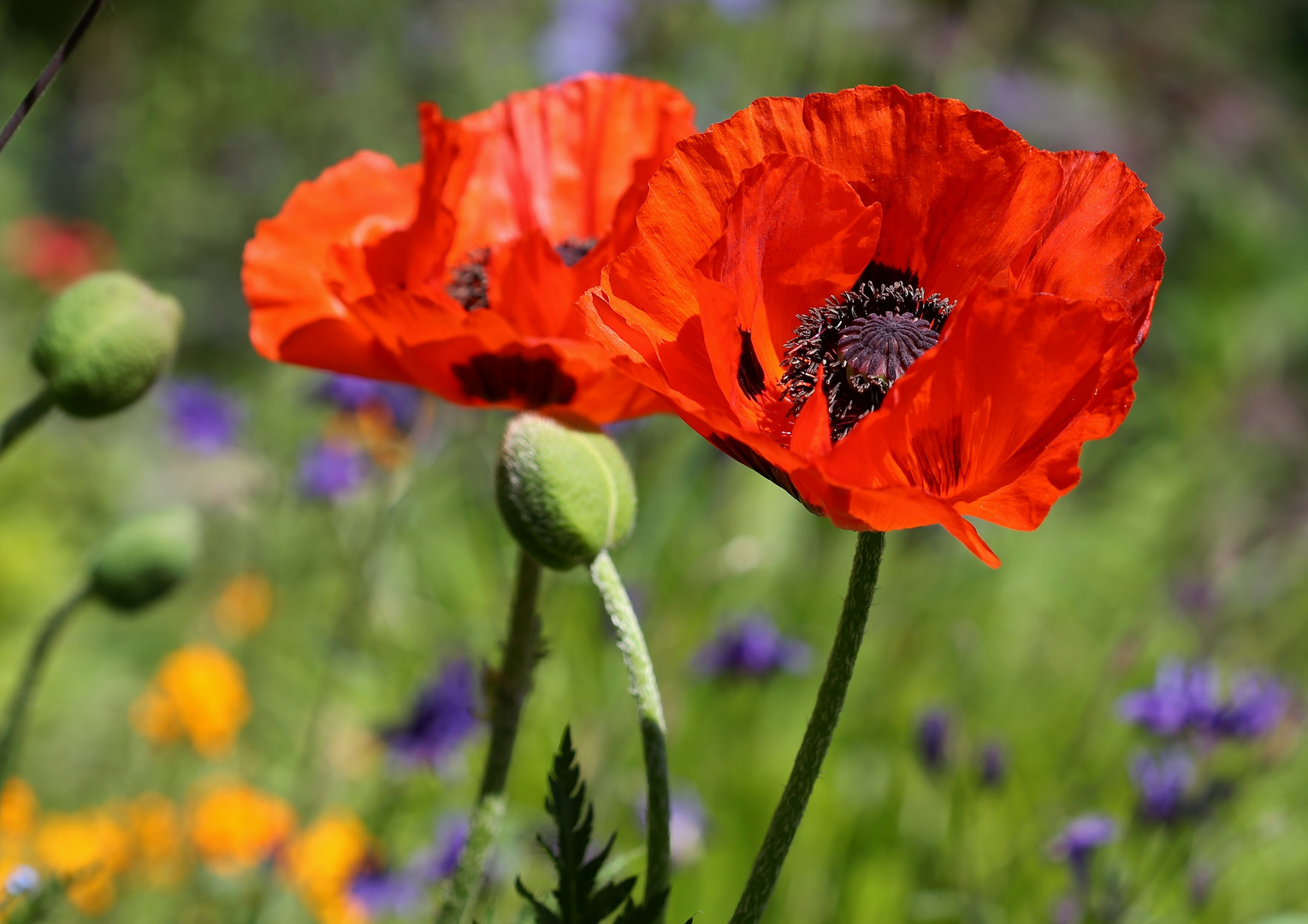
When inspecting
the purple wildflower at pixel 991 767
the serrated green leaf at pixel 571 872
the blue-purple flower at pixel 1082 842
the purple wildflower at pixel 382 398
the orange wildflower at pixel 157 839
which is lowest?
the serrated green leaf at pixel 571 872

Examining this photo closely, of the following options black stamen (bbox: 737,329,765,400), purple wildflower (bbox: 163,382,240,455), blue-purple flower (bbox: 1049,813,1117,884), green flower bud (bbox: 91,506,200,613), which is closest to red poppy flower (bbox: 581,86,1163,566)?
black stamen (bbox: 737,329,765,400)

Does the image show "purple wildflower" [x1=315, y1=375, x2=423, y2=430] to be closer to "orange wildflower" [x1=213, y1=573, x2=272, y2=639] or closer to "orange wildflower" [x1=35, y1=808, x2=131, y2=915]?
"orange wildflower" [x1=213, y1=573, x2=272, y2=639]

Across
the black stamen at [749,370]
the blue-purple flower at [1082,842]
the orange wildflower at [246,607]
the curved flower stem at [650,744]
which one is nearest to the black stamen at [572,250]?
the black stamen at [749,370]

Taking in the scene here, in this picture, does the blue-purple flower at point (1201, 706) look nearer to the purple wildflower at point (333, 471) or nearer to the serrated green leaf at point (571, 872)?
the serrated green leaf at point (571, 872)

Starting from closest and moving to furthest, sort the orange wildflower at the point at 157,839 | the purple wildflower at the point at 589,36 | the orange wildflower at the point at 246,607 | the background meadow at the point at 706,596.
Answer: the orange wildflower at the point at 157,839 < the background meadow at the point at 706,596 < the orange wildflower at the point at 246,607 < the purple wildflower at the point at 589,36

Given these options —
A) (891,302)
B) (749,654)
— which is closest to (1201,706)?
(749,654)

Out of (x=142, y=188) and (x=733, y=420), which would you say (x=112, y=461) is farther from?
(x=733, y=420)
